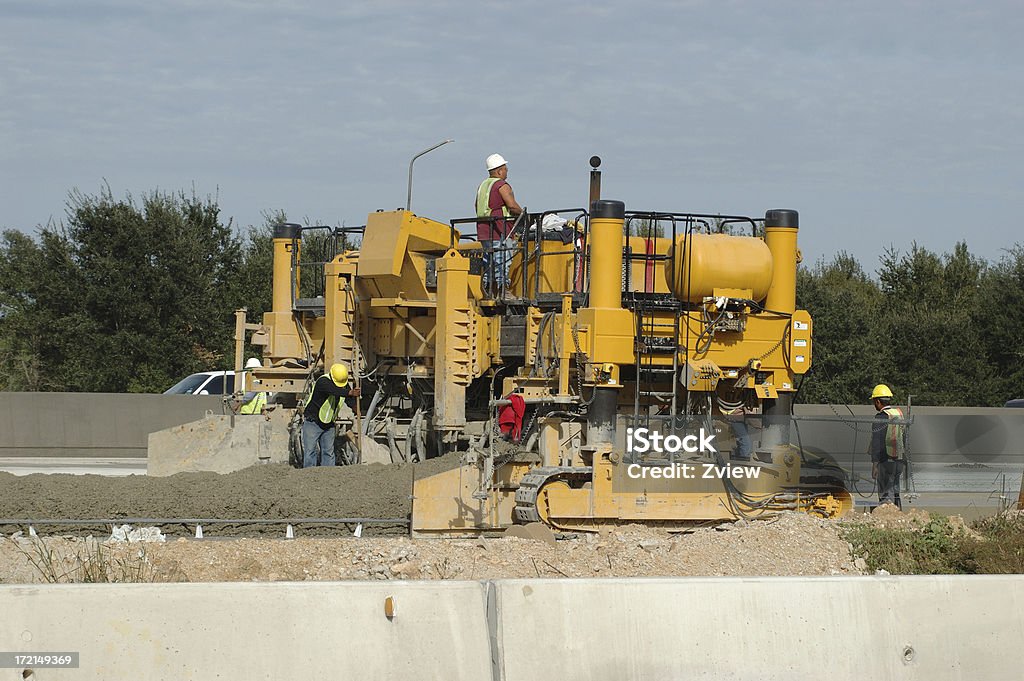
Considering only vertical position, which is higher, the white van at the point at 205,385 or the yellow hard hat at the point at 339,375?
the yellow hard hat at the point at 339,375

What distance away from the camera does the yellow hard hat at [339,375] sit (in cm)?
1420

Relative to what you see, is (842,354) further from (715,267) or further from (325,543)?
(325,543)

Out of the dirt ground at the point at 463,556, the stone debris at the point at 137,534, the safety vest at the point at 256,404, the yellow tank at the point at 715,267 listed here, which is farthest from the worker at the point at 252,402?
the yellow tank at the point at 715,267

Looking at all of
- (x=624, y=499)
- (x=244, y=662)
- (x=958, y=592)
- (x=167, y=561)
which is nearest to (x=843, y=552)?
(x=624, y=499)

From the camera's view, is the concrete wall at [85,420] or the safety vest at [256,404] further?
the concrete wall at [85,420]

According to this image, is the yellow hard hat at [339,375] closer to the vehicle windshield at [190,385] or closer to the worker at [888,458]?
the worker at [888,458]

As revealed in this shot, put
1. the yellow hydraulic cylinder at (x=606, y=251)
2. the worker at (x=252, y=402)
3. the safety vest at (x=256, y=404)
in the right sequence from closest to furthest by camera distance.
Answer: the yellow hydraulic cylinder at (x=606, y=251) < the worker at (x=252, y=402) < the safety vest at (x=256, y=404)

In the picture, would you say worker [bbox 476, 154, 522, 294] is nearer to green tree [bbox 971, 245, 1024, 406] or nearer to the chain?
the chain

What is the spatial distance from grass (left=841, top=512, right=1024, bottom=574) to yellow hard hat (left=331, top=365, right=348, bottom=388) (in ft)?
19.0

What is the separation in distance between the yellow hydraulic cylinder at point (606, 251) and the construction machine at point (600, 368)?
0.02 m

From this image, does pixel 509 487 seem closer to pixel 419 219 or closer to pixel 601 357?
pixel 601 357

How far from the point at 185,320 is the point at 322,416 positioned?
70.0 ft

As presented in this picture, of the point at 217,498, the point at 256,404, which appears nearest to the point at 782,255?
the point at 217,498

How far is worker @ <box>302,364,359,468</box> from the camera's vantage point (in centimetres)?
1413
